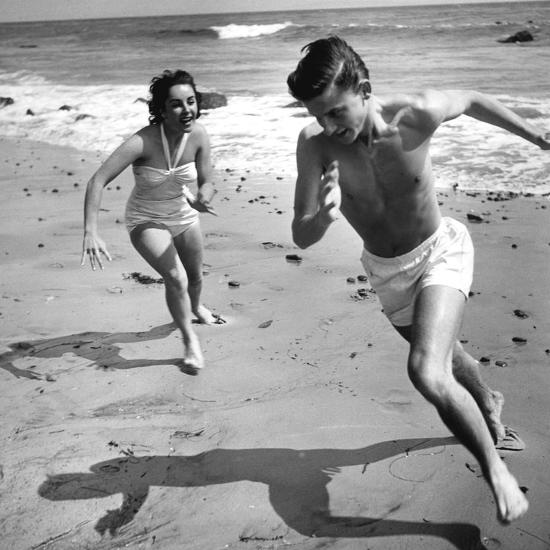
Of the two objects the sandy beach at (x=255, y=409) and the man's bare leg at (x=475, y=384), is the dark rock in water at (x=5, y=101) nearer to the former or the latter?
the sandy beach at (x=255, y=409)

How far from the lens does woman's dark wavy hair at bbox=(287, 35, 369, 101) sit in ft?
9.12

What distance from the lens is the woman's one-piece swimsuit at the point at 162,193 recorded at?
15.1 ft

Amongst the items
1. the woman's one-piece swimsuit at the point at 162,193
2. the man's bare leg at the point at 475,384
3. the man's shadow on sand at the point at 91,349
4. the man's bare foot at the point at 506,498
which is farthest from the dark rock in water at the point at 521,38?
the man's bare foot at the point at 506,498

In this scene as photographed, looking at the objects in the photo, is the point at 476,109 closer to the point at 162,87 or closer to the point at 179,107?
the point at 179,107

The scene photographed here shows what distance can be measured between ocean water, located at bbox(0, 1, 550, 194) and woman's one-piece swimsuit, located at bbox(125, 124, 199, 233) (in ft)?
6.25

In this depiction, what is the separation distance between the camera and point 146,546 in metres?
2.86

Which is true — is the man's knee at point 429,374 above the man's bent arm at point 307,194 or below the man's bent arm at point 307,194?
below

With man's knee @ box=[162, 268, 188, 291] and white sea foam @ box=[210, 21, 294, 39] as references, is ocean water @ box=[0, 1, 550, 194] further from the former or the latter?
white sea foam @ box=[210, 21, 294, 39]

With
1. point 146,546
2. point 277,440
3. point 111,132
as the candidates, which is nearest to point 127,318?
point 277,440

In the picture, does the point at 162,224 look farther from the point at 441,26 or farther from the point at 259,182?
the point at 441,26

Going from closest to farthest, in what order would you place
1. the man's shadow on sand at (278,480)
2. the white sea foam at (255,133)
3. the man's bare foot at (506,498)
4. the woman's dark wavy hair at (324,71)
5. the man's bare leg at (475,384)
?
the man's bare foot at (506,498) → the woman's dark wavy hair at (324,71) → the man's shadow on sand at (278,480) → the man's bare leg at (475,384) → the white sea foam at (255,133)

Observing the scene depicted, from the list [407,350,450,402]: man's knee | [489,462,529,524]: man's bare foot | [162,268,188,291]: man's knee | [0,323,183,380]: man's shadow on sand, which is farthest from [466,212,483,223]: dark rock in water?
[489,462,529,524]: man's bare foot

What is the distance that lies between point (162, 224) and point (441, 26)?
4159cm

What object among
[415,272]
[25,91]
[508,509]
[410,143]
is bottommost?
[25,91]
